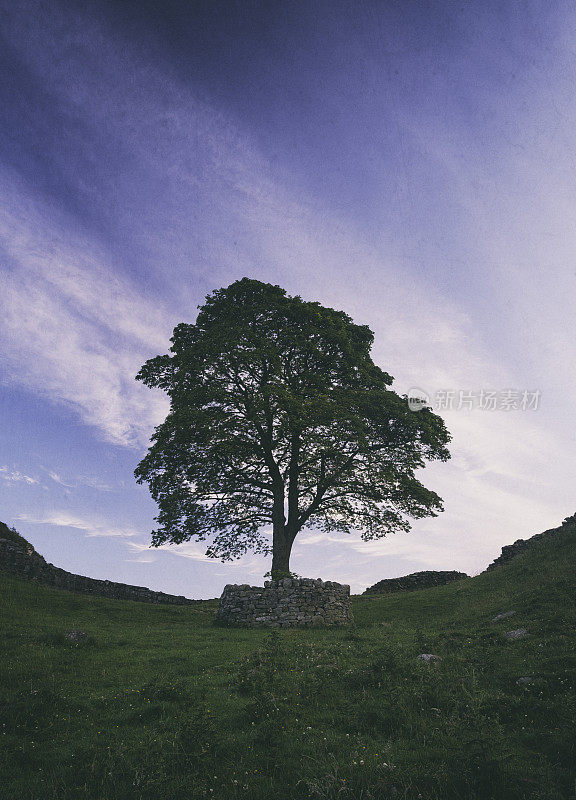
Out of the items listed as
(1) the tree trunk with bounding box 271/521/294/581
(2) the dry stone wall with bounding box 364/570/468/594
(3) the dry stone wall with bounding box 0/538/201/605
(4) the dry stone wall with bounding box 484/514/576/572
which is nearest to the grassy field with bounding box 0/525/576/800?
(3) the dry stone wall with bounding box 0/538/201/605

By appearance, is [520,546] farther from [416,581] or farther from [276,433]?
[276,433]

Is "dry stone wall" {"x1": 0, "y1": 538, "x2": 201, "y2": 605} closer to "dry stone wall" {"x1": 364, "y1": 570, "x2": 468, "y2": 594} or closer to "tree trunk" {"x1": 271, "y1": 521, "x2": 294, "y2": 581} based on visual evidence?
"tree trunk" {"x1": 271, "y1": 521, "x2": 294, "y2": 581}

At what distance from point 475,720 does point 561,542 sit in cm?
1912

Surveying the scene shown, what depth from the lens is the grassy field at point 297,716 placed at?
5625 mm

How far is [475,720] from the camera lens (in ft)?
20.9

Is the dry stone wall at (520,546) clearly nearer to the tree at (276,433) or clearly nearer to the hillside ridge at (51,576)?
the tree at (276,433)

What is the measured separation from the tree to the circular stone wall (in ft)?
10.7

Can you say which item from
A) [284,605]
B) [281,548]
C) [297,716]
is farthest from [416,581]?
[297,716]

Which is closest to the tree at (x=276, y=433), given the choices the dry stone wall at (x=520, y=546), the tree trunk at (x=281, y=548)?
the tree trunk at (x=281, y=548)

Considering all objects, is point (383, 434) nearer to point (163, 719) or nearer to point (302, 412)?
point (302, 412)

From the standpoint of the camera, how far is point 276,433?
1008 inches

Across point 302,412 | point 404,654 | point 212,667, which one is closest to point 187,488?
point 302,412

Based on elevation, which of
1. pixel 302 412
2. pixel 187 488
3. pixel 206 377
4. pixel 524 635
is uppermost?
pixel 206 377

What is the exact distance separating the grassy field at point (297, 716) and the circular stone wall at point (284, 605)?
6.07 m
